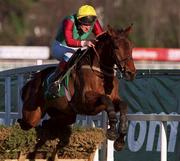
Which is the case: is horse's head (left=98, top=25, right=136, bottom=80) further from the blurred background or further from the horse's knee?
the blurred background

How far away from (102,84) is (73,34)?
672mm

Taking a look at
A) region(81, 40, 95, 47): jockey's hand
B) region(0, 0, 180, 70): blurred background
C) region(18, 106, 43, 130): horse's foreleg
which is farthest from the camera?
region(0, 0, 180, 70): blurred background

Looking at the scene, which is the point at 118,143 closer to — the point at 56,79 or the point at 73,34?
the point at 56,79

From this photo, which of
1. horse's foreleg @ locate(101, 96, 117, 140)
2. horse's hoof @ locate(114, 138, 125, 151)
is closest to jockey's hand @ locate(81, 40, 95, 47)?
horse's foreleg @ locate(101, 96, 117, 140)

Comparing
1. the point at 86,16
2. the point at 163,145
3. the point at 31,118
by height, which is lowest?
the point at 163,145

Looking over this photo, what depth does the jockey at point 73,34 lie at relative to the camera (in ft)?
30.8

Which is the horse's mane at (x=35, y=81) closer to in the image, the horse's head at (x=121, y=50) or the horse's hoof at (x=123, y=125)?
the horse's head at (x=121, y=50)

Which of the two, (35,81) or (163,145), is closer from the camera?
(163,145)

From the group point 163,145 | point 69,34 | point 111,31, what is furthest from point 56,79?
point 163,145

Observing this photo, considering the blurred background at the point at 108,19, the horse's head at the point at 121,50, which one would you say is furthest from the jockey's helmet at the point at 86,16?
the blurred background at the point at 108,19

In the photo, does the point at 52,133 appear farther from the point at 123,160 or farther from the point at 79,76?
the point at 123,160

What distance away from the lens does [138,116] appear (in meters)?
9.59

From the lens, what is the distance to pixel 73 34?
9.48 metres

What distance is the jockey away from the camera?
9.40 m
